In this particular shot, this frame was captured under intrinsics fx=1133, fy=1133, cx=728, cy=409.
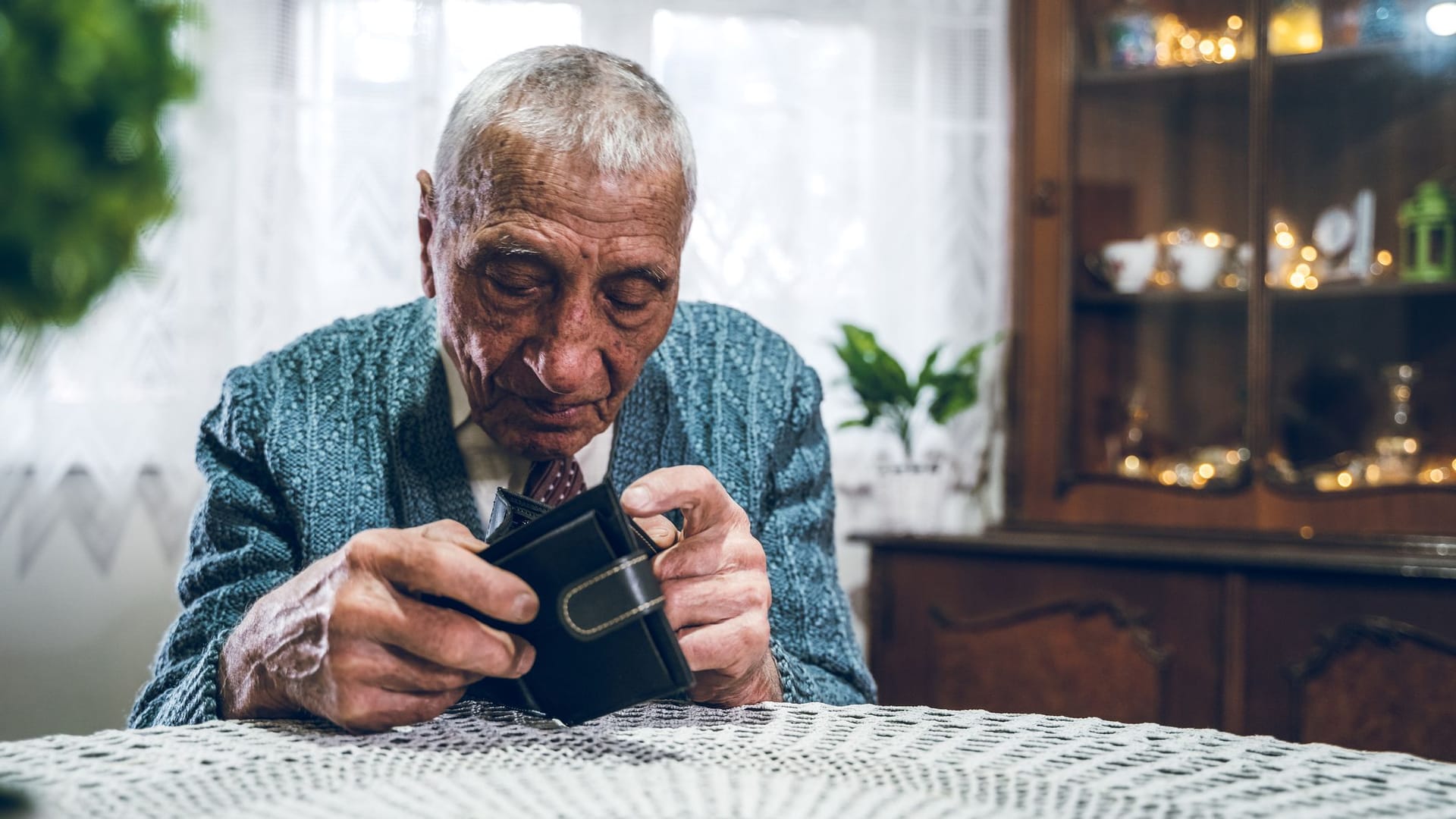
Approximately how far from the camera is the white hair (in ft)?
3.43

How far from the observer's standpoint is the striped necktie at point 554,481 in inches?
45.3

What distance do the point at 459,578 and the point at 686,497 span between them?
0.18 m

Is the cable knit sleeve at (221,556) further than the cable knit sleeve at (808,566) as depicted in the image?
No

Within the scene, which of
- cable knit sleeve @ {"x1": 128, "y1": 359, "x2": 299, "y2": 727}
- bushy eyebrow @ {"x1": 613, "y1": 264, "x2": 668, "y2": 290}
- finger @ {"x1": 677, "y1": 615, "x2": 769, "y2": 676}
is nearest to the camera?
finger @ {"x1": 677, "y1": 615, "x2": 769, "y2": 676}

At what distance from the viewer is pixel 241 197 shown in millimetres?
2148

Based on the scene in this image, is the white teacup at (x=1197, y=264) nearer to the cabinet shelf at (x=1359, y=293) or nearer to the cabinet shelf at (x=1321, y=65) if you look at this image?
the cabinet shelf at (x=1359, y=293)

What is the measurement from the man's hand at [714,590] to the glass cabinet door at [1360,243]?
165 centimetres

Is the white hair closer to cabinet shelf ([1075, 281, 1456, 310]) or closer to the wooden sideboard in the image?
the wooden sideboard

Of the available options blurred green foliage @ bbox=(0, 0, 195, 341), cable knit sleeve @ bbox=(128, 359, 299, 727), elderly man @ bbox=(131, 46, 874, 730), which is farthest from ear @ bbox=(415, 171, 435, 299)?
blurred green foliage @ bbox=(0, 0, 195, 341)

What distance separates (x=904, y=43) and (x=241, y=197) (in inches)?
54.7

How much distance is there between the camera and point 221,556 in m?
1.09

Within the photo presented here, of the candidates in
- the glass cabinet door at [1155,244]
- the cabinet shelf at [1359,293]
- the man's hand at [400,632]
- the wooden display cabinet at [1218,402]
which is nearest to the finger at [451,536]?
the man's hand at [400,632]

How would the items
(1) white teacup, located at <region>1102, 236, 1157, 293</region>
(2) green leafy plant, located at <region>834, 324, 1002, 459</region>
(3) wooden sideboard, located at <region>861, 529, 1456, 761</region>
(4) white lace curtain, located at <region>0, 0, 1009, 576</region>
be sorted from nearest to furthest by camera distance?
(3) wooden sideboard, located at <region>861, 529, 1456, 761</region>
(4) white lace curtain, located at <region>0, 0, 1009, 576</region>
(2) green leafy plant, located at <region>834, 324, 1002, 459</region>
(1) white teacup, located at <region>1102, 236, 1157, 293</region>

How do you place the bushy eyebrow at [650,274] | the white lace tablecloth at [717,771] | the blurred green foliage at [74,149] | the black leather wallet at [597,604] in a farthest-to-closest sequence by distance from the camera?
the bushy eyebrow at [650,274], the black leather wallet at [597,604], the white lace tablecloth at [717,771], the blurred green foliage at [74,149]
